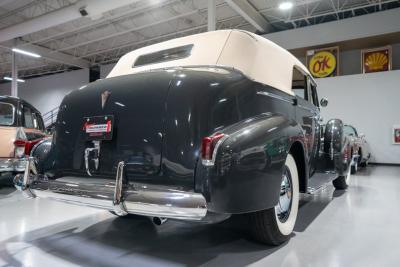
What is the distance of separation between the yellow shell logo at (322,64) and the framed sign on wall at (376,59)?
1.06 metres

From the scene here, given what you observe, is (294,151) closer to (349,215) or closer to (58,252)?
(349,215)

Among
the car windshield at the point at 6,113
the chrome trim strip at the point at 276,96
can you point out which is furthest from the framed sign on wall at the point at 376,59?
the car windshield at the point at 6,113

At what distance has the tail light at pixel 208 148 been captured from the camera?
1748 mm

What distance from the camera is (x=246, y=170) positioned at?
1835 millimetres

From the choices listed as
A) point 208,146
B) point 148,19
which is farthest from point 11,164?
point 148,19

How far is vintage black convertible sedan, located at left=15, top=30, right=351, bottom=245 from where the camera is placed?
5.84 feet

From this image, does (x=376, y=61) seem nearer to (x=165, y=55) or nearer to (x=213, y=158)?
(x=165, y=55)

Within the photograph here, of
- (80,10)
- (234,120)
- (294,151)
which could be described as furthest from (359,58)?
(234,120)

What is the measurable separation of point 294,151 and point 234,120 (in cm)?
91

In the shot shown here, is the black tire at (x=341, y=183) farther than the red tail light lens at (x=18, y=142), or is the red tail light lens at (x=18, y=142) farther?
the black tire at (x=341, y=183)

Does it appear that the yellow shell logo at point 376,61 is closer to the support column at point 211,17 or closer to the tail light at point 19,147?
the support column at point 211,17

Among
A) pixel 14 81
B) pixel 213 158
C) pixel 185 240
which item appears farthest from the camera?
pixel 14 81

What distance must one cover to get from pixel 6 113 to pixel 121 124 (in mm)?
4227

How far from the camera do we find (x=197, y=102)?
1.98 metres
